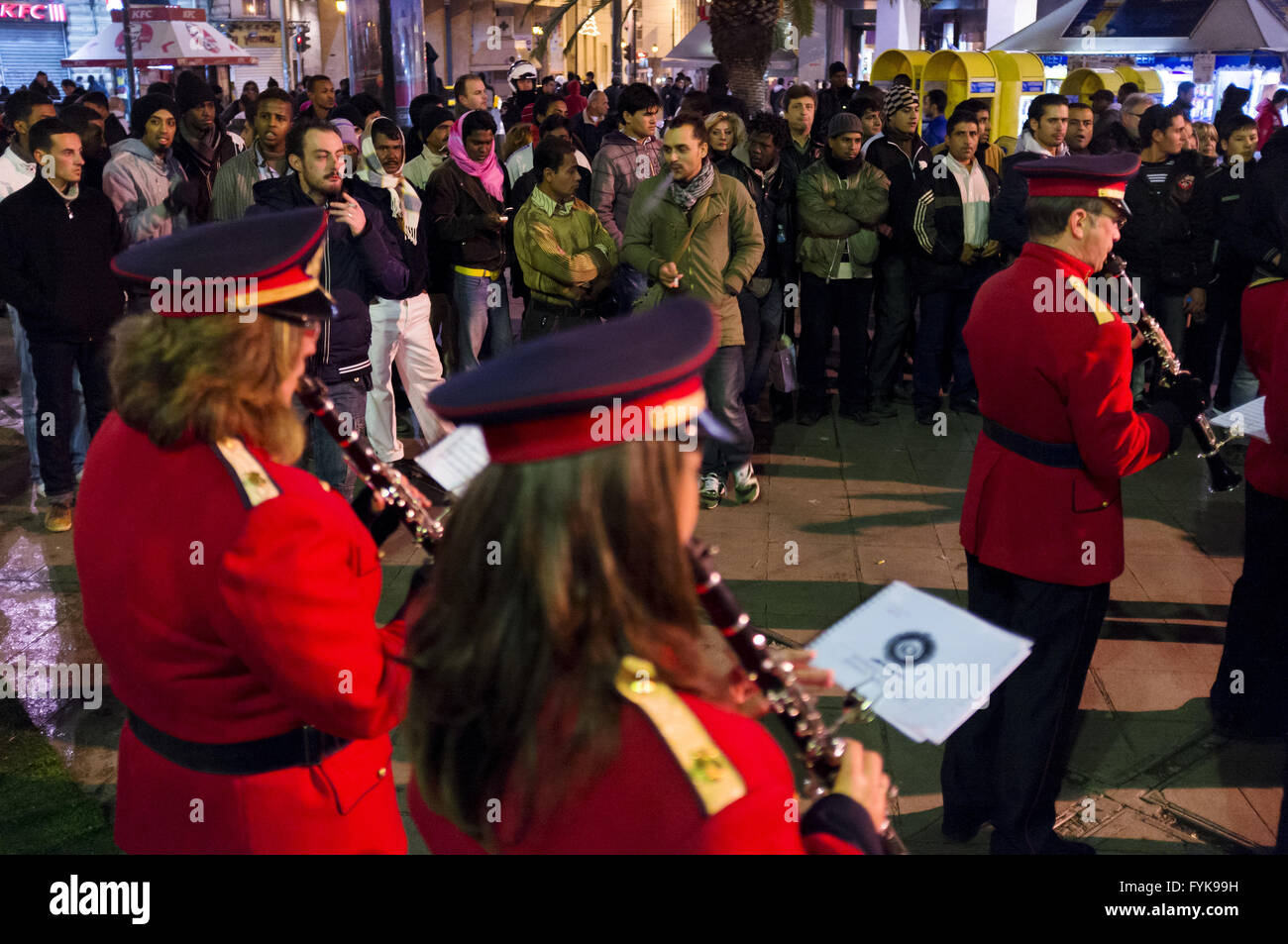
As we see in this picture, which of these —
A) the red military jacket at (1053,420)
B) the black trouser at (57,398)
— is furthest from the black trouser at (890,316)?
the black trouser at (57,398)

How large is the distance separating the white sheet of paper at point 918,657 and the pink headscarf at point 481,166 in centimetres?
617

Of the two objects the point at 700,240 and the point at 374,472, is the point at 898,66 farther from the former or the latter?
the point at 374,472

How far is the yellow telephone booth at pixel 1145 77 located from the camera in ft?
52.1

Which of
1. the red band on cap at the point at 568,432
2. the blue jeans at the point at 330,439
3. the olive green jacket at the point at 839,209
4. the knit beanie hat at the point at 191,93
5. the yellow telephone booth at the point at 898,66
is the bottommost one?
the blue jeans at the point at 330,439

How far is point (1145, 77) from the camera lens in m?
16.8

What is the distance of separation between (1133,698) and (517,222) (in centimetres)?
438

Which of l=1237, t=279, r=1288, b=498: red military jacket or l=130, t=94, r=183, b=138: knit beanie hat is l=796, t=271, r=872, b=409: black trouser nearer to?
l=1237, t=279, r=1288, b=498: red military jacket

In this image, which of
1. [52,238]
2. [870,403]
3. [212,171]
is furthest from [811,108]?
[52,238]

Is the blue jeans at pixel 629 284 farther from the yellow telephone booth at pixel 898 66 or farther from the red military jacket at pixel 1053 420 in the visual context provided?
the yellow telephone booth at pixel 898 66

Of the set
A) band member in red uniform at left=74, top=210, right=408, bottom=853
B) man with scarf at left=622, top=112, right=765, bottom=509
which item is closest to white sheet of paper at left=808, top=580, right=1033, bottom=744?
band member in red uniform at left=74, top=210, right=408, bottom=853

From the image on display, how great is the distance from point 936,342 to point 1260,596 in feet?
14.1

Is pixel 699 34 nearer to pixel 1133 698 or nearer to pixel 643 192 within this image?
pixel 643 192

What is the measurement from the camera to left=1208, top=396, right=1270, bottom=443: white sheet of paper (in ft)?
12.3

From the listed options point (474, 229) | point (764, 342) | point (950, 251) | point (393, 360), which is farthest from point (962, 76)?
point (393, 360)
